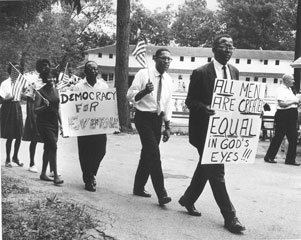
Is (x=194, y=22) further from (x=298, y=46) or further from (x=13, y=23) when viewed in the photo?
(x=13, y=23)

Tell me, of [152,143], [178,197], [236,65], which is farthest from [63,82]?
[236,65]

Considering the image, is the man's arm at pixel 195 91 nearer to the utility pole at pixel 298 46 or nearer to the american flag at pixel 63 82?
the american flag at pixel 63 82

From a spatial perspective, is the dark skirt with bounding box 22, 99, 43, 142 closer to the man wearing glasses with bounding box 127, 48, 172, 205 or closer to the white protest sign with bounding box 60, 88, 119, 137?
the white protest sign with bounding box 60, 88, 119, 137

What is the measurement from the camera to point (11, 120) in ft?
22.1

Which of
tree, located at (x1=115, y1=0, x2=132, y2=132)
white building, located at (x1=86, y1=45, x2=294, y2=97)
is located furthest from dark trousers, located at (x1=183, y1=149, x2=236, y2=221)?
tree, located at (x1=115, y1=0, x2=132, y2=132)

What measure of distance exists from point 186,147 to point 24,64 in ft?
18.9

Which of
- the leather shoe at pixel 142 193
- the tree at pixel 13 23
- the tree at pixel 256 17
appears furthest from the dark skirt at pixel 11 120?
the tree at pixel 256 17

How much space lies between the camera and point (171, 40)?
8.49m

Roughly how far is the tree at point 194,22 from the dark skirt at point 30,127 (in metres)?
2.47

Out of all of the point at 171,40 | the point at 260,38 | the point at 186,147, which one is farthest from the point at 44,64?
the point at 260,38

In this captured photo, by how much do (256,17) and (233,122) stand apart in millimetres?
5028

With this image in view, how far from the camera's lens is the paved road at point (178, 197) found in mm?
4629

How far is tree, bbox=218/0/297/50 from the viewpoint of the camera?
8.27 meters

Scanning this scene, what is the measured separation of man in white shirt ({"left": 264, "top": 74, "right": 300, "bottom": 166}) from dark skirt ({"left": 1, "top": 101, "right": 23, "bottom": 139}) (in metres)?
4.64
